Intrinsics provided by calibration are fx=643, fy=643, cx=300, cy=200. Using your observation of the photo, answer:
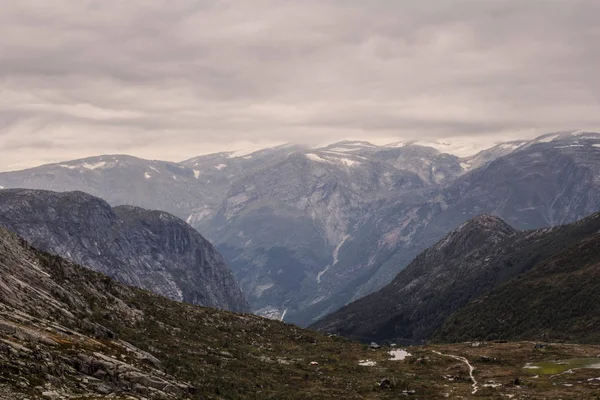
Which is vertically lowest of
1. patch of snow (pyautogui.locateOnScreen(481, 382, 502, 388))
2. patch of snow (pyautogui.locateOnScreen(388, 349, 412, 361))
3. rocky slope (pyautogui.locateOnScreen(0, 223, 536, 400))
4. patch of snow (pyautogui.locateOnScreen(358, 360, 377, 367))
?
patch of snow (pyautogui.locateOnScreen(388, 349, 412, 361))

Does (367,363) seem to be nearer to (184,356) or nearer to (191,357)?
(191,357)

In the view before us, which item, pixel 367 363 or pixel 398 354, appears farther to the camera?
pixel 398 354

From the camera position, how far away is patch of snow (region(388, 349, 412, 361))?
119 metres

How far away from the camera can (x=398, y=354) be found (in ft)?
409

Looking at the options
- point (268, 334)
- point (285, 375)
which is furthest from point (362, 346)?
point (285, 375)

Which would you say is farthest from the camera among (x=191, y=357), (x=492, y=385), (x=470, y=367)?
(x=470, y=367)

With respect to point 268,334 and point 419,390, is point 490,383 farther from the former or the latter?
point 268,334

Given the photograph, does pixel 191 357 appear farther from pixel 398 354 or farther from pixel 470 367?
pixel 398 354

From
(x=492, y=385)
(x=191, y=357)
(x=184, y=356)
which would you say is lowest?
(x=492, y=385)

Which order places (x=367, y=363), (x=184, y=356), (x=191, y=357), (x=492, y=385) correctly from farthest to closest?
1. (x=367, y=363)
2. (x=492, y=385)
3. (x=191, y=357)
4. (x=184, y=356)

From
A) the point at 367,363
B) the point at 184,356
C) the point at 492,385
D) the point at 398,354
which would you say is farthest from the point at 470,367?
the point at 184,356

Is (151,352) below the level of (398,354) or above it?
above

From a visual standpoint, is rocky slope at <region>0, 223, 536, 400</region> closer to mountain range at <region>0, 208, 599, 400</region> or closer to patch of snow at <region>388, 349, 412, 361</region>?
mountain range at <region>0, 208, 599, 400</region>

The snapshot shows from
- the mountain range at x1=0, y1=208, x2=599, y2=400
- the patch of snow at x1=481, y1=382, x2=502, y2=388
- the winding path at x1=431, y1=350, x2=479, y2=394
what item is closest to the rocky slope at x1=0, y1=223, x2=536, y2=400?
the mountain range at x1=0, y1=208, x2=599, y2=400
